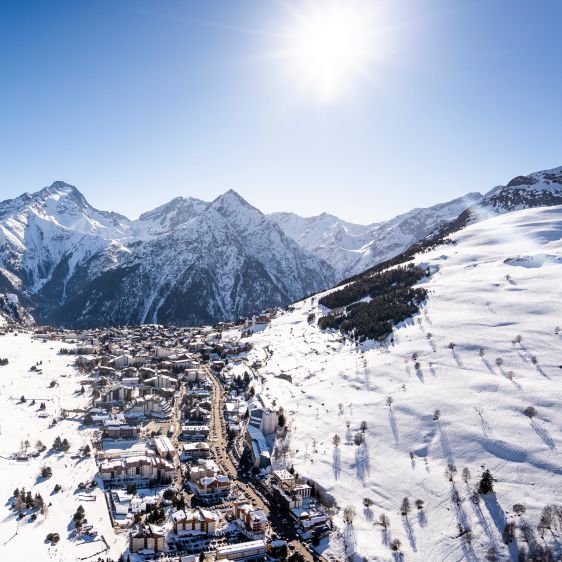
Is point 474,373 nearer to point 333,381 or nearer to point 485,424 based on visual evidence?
point 485,424

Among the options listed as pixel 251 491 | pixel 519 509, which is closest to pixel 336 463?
pixel 251 491

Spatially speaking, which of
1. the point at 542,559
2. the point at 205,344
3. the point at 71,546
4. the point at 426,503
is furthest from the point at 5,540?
the point at 205,344

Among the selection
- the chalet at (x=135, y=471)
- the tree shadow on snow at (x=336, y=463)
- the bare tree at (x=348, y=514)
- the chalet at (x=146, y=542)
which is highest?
the chalet at (x=135, y=471)

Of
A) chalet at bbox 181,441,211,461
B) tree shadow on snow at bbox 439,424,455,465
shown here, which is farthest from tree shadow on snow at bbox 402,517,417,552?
chalet at bbox 181,441,211,461

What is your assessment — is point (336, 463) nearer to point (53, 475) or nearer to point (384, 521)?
point (384, 521)

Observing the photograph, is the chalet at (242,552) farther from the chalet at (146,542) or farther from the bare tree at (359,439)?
the bare tree at (359,439)

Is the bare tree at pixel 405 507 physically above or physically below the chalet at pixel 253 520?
below

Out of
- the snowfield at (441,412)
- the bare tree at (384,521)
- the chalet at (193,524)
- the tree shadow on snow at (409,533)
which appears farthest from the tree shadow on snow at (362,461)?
the chalet at (193,524)
